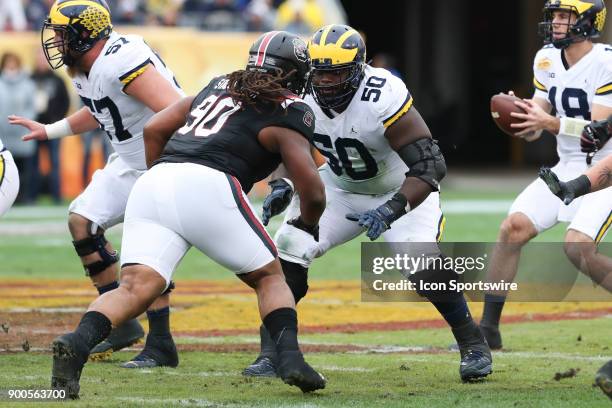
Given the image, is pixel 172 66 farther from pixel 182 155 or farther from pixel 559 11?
pixel 182 155

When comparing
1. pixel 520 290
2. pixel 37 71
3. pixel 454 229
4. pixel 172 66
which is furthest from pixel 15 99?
pixel 520 290

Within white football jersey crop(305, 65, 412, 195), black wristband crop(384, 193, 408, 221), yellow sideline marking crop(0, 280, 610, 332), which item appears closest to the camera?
black wristband crop(384, 193, 408, 221)

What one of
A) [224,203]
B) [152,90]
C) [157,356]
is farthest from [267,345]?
[152,90]

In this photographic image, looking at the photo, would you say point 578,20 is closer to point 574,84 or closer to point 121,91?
point 574,84

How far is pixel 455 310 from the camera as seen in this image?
5.80 meters

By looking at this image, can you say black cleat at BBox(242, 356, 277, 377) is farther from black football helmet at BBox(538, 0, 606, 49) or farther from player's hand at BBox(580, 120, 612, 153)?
black football helmet at BBox(538, 0, 606, 49)

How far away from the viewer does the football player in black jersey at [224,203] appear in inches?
194

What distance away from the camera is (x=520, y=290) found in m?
8.01

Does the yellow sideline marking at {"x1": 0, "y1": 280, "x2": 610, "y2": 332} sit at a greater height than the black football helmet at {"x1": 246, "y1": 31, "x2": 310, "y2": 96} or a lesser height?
lesser

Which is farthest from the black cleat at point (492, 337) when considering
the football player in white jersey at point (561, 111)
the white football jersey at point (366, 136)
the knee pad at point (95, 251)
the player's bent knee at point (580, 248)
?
the knee pad at point (95, 251)

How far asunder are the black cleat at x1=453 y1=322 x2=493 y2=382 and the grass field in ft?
0.20

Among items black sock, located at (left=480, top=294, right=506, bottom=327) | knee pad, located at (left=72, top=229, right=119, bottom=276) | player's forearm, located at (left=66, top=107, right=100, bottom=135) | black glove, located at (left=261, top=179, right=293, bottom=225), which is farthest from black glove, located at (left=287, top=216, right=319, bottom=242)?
player's forearm, located at (left=66, top=107, right=100, bottom=135)

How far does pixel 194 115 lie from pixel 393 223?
1.27 m

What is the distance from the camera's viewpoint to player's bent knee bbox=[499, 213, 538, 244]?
22.0 ft
